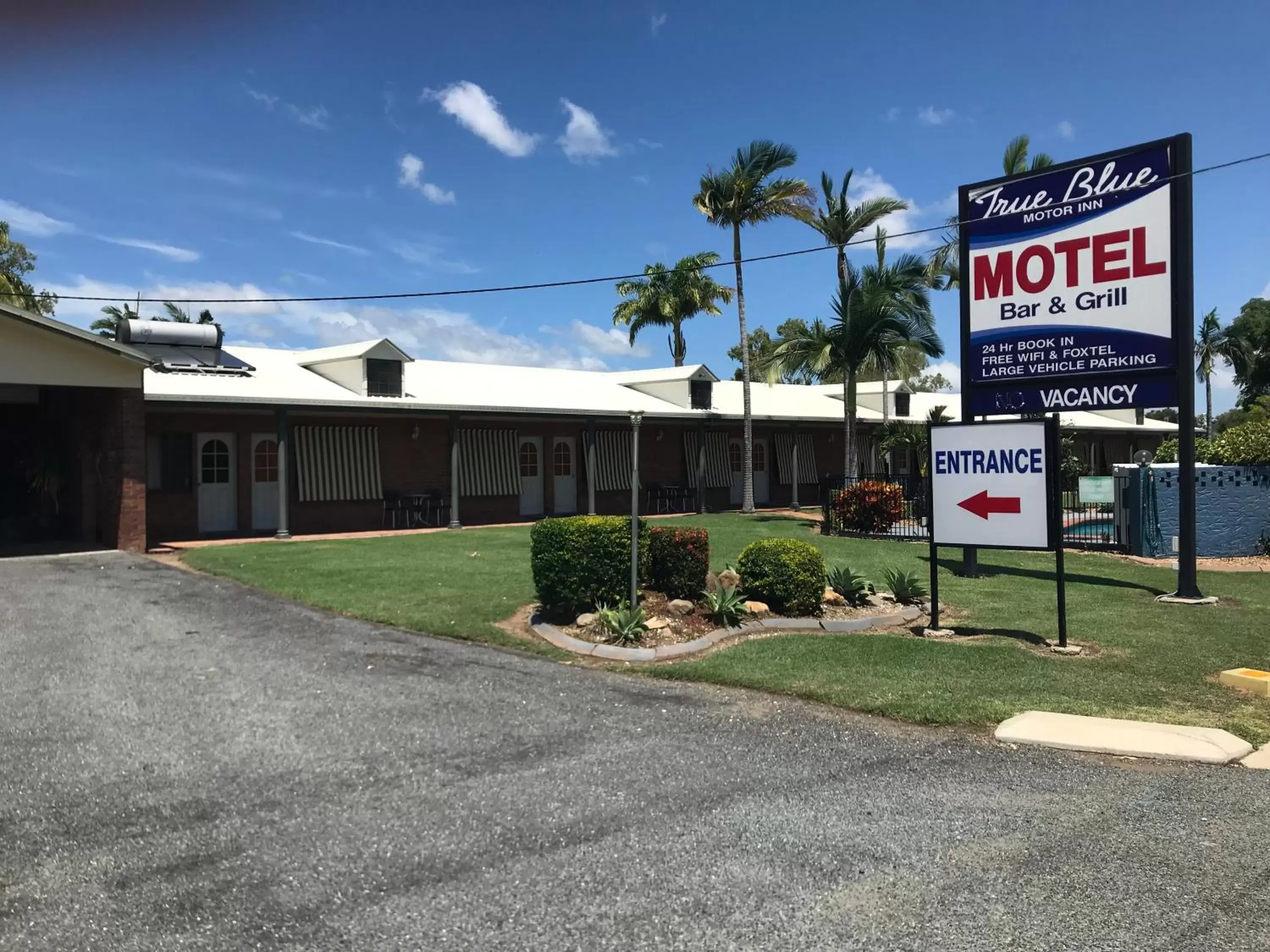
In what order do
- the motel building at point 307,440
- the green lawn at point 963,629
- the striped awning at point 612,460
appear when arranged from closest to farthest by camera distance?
the green lawn at point 963,629 < the motel building at point 307,440 < the striped awning at point 612,460

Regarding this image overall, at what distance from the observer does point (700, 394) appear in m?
27.0

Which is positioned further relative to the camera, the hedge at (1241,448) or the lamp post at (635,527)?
the hedge at (1241,448)

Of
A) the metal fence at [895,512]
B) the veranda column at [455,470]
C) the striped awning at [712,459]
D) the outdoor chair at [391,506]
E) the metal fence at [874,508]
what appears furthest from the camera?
the striped awning at [712,459]

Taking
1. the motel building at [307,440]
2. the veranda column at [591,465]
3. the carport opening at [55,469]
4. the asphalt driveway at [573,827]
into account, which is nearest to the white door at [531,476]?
the motel building at [307,440]

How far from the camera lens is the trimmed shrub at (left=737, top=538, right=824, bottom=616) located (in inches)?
375

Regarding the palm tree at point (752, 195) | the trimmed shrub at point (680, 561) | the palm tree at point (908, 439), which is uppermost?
the palm tree at point (752, 195)

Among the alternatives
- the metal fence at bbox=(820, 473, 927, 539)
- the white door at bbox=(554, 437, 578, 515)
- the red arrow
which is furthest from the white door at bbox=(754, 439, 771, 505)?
the red arrow

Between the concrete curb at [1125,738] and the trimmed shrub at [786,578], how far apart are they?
11.3 feet

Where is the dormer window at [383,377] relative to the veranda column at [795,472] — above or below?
above

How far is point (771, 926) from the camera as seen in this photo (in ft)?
11.2

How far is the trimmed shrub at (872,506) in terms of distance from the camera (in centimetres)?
1942

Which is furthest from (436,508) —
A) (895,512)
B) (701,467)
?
(895,512)

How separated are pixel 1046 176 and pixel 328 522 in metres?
15.3

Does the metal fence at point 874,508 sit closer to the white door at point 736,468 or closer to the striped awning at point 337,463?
the white door at point 736,468
